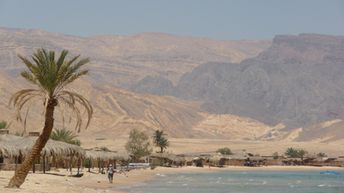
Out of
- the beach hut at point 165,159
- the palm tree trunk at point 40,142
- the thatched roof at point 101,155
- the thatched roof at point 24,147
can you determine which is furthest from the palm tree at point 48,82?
the beach hut at point 165,159

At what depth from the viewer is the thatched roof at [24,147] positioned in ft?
112

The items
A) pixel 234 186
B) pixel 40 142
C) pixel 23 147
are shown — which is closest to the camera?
pixel 40 142

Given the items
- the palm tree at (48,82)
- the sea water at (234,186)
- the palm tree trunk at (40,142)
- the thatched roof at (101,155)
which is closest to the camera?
the palm tree at (48,82)

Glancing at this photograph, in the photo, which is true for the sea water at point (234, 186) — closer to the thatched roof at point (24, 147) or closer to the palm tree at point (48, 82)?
the thatched roof at point (24, 147)

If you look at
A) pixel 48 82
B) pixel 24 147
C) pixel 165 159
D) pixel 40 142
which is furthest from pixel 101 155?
pixel 165 159

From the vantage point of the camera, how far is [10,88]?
15612cm

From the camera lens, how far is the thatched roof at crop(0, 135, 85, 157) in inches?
1350

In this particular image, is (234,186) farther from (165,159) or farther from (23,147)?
(165,159)

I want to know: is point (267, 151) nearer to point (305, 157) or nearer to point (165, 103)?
point (305, 157)

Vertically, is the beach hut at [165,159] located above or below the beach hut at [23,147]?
above

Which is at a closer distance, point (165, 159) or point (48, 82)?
point (48, 82)

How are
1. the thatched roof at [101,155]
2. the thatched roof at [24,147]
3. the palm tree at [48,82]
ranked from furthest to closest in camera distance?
the thatched roof at [101,155] → the thatched roof at [24,147] → the palm tree at [48,82]

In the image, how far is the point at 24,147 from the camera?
115 feet

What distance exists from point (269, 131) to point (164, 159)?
106 meters
